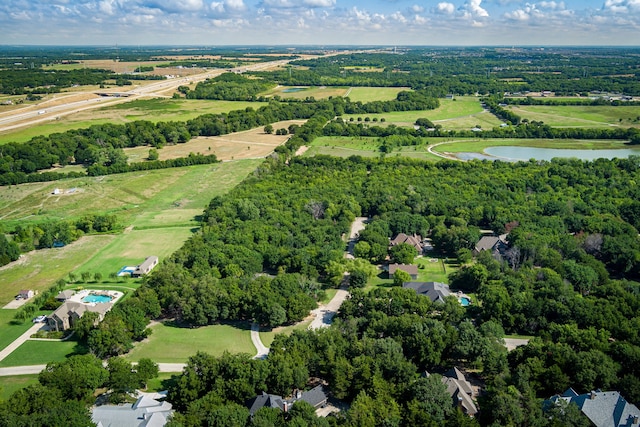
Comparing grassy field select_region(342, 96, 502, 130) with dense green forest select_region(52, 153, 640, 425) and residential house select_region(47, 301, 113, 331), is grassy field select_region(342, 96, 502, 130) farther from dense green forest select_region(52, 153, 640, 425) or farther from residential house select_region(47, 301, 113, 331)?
residential house select_region(47, 301, 113, 331)

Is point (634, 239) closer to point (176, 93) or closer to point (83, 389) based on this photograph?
point (83, 389)

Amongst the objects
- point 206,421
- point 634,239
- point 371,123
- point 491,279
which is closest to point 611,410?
point 491,279

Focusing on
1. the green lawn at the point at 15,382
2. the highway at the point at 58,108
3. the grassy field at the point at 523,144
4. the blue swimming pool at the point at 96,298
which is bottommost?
the green lawn at the point at 15,382

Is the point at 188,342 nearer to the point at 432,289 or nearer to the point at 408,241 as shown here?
the point at 432,289

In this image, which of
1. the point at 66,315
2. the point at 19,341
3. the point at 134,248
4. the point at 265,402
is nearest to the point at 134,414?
the point at 265,402

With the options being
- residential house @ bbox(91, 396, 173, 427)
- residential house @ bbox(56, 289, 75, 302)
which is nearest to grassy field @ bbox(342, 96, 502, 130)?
residential house @ bbox(56, 289, 75, 302)

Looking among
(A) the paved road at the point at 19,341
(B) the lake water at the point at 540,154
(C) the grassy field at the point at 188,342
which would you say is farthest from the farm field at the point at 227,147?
(C) the grassy field at the point at 188,342

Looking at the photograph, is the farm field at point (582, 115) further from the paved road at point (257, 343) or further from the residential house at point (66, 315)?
the residential house at point (66, 315)
